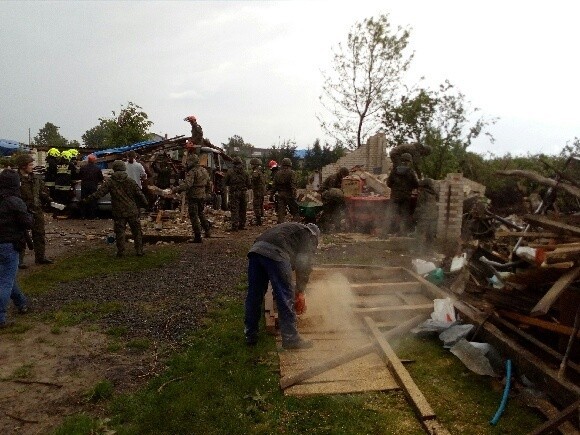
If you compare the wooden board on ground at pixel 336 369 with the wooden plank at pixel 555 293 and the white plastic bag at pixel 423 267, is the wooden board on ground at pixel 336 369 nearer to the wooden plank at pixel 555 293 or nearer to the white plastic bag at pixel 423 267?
the wooden plank at pixel 555 293

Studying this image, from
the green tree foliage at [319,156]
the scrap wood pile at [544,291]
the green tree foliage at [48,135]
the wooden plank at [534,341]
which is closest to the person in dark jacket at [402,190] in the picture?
the scrap wood pile at [544,291]

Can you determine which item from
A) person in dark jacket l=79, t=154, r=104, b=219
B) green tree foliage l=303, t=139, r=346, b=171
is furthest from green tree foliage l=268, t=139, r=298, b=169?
person in dark jacket l=79, t=154, r=104, b=219

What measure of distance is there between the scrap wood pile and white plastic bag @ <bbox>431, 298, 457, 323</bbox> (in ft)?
0.72

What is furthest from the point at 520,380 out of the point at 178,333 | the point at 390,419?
the point at 178,333

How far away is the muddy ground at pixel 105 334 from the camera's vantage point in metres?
3.44

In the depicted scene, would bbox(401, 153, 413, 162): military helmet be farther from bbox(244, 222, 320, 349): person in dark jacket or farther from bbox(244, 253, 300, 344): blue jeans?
bbox(244, 253, 300, 344): blue jeans

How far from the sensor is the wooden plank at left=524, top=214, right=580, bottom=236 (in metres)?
3.39

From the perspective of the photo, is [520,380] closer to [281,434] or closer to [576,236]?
[576,236]

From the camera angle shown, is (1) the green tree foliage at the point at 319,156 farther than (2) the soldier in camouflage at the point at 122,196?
Yes

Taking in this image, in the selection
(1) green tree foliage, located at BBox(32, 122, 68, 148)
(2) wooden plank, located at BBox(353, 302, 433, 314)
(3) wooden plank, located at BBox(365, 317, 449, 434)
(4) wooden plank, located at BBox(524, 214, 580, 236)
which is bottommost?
(3) wooden plank, located at BBox(365, 317, 449, 434)

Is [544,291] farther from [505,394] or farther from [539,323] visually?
[505,394]

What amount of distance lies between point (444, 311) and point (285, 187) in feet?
21.9

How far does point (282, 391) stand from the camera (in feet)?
11.4

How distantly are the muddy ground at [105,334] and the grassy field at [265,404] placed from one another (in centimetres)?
23
